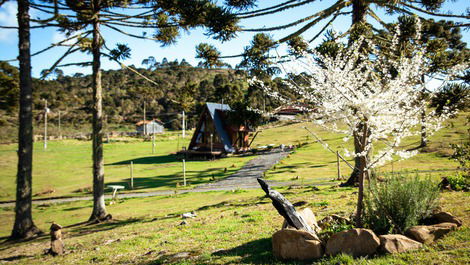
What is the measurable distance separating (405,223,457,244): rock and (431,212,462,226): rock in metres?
0.32

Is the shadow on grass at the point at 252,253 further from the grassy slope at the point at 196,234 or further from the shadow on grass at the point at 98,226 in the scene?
the shadow on grass at the point at 98,226

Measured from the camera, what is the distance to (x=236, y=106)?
34.2 meters

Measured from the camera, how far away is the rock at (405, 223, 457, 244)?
15.3ft

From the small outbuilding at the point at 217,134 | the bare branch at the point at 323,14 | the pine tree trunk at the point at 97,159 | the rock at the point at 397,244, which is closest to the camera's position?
the rock at the point at 397,244

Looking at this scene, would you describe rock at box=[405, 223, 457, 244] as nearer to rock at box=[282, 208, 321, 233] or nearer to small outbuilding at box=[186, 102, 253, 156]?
rock at box=[282, 208, 321, 233]

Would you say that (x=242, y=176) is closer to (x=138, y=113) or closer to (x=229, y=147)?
(x=229, y=147)

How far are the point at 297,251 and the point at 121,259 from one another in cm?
386

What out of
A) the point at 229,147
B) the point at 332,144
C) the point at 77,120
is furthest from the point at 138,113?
the point at 332,144

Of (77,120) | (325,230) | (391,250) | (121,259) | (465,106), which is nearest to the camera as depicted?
(391,250)

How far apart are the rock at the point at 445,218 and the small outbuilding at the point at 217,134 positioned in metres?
29.6

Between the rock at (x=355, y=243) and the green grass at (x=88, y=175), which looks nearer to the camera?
the rock at (x=355, y=243)

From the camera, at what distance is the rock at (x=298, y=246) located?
15.6ft

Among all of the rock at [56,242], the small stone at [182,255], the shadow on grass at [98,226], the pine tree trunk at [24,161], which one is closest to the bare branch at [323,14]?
the small stone at [182,255]

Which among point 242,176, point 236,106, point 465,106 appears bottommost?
point 242,176
